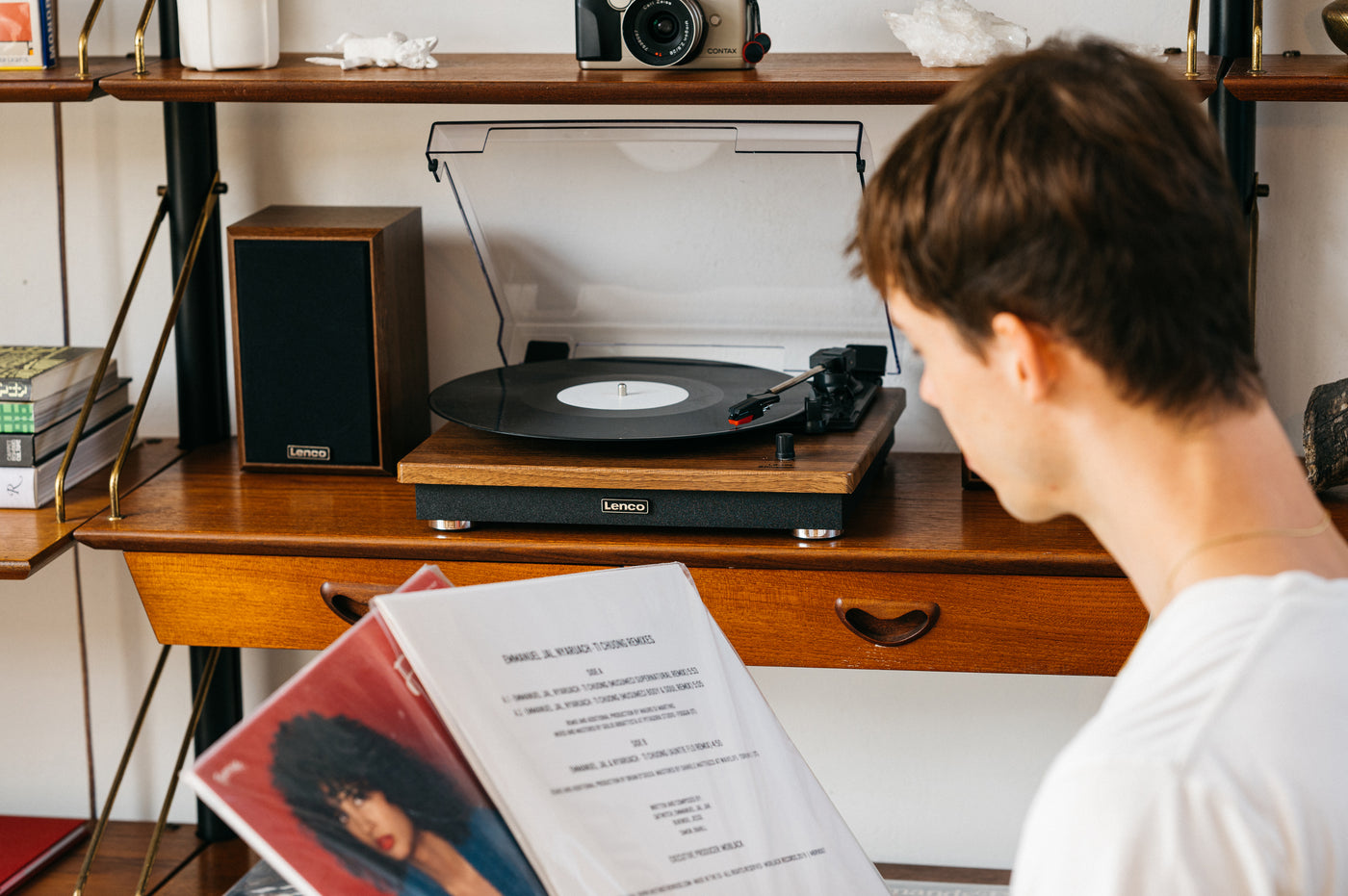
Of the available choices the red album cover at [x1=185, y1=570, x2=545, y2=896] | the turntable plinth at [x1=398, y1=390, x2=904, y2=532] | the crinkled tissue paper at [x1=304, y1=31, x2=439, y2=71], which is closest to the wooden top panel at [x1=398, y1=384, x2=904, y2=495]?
the turntable plinth at [x1=398, y1=390, x2=904, y2=532]

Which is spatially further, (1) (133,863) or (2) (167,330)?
(1) (133,863)

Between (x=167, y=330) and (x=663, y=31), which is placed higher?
(x=663, y=31)

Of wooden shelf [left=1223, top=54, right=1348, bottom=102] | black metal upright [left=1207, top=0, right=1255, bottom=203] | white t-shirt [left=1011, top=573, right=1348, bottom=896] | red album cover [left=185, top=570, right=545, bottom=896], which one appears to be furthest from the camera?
black metal upright [left=1207, top=0, right=1255, bottom=203]

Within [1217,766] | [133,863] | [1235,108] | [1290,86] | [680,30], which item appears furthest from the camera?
[133,863]

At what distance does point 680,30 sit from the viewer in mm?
1557

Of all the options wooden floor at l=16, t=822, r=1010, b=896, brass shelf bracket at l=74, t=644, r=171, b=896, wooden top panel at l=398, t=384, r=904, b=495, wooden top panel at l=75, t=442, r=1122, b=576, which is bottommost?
wooden floor at l=16, t=822, r=1010, b=896

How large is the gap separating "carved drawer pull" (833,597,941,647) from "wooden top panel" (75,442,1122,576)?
0.14 ft

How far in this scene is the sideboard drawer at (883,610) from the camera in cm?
145

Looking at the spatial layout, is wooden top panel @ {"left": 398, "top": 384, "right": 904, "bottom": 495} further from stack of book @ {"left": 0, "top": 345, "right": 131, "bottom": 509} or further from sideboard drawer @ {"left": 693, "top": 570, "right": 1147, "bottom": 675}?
stack of book @ {"left": 0, "top": 345, "right": 131, "bottom": 509}

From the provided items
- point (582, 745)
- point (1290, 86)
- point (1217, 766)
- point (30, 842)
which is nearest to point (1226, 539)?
point (1217, 766)

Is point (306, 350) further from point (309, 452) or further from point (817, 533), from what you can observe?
point (817, 533)

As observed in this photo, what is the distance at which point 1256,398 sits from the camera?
68cm

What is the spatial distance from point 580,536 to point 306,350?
1.47 feet

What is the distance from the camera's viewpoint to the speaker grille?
165 centimetres
